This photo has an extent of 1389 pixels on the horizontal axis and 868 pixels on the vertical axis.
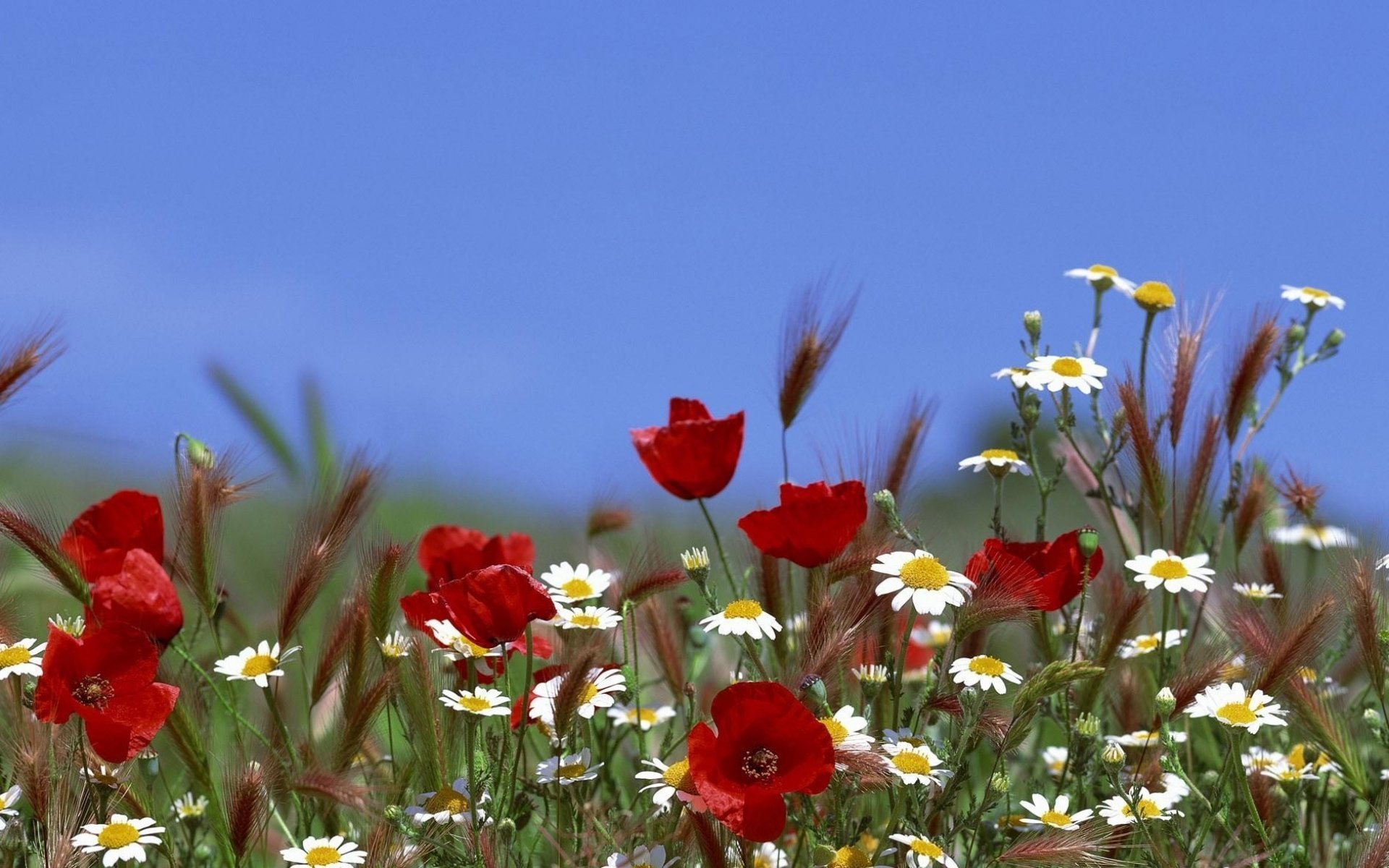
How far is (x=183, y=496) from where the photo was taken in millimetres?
2277

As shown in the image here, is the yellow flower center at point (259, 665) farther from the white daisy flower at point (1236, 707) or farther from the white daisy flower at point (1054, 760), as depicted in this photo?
the white daisy flower at point (1054, 760)

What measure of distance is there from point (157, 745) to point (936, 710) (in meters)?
1.17

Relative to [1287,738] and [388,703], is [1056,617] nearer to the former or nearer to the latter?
[1287,738]

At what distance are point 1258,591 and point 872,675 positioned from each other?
967 mm

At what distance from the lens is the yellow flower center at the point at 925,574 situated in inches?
79.9

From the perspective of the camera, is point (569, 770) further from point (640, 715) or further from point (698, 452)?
point (698, 452)

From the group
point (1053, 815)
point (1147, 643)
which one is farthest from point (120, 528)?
Result: point (1147, 643)

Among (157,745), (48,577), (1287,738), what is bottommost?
(1287,738)

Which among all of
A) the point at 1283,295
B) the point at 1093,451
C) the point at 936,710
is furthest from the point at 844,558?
the point at 1283,295

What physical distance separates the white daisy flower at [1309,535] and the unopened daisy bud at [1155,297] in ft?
2.04

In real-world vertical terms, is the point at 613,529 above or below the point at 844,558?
below

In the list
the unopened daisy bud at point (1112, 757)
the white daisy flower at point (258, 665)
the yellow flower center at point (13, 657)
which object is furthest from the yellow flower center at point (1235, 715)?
the yellow flower center at point (13, 657)

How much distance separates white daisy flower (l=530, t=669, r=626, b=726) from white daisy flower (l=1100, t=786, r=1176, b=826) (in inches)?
27.7

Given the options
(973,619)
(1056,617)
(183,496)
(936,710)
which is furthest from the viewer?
(1056,617)
